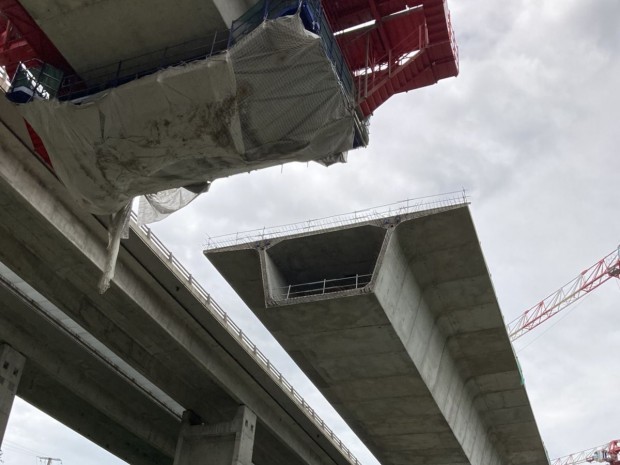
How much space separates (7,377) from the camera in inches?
861

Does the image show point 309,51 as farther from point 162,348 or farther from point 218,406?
point 218,406

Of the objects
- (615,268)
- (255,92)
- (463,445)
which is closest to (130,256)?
(255,92)

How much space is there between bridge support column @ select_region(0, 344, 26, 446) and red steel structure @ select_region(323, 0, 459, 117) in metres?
14.9

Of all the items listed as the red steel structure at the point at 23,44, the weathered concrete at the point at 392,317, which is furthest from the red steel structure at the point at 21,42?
the weathered concrete at the point at 392,317

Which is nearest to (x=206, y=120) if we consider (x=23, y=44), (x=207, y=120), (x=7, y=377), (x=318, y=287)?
(x=207, y=120)

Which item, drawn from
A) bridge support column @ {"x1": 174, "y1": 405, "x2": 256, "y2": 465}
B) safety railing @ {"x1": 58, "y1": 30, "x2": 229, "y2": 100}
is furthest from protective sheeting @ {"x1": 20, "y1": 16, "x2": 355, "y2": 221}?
bridge support column @ {"x1": 174, "y1": 405, "x2": 256, "y2": 465}

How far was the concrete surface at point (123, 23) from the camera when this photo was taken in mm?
12031

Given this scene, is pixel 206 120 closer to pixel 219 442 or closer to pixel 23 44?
pixel 23 44

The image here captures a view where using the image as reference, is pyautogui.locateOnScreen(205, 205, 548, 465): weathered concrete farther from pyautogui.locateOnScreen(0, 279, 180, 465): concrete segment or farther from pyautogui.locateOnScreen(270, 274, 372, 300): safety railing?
pyautogui.locateOnScreen(0, 279, 180, 465): concrete segment

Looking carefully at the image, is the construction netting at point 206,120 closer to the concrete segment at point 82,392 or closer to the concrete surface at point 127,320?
the concrete surface at point 127,320

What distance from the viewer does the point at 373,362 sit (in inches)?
849

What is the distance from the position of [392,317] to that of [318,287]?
2.63 m

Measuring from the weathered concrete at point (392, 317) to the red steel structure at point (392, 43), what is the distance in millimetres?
4104

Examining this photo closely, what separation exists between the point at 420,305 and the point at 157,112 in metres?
12.1
